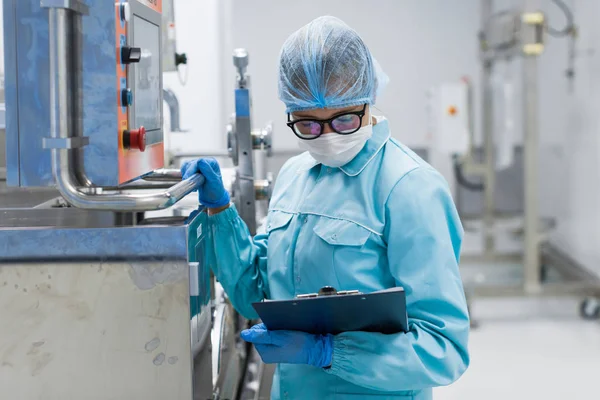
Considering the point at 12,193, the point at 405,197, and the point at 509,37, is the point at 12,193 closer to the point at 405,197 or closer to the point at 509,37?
the point at 405,197

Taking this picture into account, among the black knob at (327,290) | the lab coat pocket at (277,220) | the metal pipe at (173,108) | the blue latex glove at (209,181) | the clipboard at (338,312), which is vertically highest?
the metal pipe at (173,108)

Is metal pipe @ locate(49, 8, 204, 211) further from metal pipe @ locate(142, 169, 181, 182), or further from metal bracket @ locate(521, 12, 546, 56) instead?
metal bracket @ locate(521, 12, 546, 56)

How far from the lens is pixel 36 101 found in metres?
1.01

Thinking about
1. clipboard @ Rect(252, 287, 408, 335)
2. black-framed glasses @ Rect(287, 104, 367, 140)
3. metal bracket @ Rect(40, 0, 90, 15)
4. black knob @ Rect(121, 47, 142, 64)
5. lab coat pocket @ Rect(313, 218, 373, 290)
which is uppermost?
metal bracket @ Rect(40, 0, 90, 15)

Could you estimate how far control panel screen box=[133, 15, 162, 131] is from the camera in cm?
113

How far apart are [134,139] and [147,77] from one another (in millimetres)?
166

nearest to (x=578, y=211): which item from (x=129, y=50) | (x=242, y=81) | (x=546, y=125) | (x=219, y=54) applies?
(x=546, y=125)

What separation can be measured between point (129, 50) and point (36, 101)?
0.15m

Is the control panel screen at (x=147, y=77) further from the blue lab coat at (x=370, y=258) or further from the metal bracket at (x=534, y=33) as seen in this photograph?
the metal bracket at (x=534, y=33)

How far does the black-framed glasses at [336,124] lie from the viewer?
1.19 meters

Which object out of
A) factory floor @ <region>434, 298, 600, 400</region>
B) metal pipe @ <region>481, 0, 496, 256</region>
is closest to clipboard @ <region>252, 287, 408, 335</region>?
factory floor @ <region>434, 298, 600, 400</region>

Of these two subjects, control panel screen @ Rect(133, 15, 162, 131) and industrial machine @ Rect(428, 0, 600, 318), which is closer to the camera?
control panel screen @ Rect(133, 15, 162, 131)

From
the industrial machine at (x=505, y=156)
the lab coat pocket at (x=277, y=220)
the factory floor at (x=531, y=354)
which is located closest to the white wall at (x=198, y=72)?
the industrial machine at (x=505, y=156)

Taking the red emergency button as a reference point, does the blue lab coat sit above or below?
below
